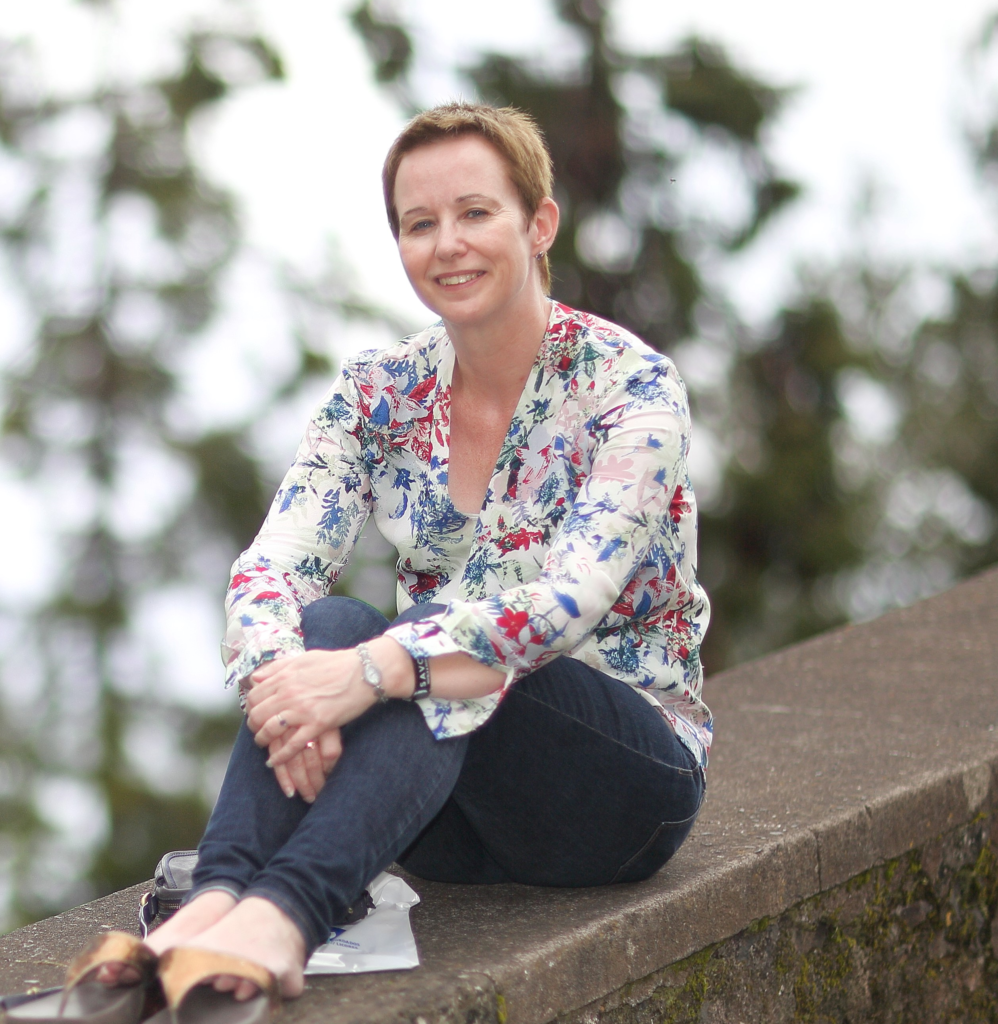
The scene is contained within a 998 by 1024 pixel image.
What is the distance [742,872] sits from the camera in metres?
2.05

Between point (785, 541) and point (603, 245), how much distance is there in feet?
8.08

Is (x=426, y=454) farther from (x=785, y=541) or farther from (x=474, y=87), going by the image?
(x=785, y=541)

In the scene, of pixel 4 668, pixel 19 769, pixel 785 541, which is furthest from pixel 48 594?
pixel 785 541

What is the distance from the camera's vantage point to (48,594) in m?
8.61

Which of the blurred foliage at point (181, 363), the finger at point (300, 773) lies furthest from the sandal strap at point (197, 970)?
the blurred foliage at point (181, 363)

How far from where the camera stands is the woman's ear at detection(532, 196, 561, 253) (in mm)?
2115

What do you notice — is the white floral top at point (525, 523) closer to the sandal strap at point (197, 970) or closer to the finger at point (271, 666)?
the finger at point (271, 666)

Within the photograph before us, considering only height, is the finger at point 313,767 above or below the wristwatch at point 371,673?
below

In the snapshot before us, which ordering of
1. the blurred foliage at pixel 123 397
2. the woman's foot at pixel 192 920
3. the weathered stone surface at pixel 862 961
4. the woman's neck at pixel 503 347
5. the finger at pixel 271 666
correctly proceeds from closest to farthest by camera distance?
the woman's foot at pixel 192 920 < the finger at pixel 271 666 < the weathered stone surface at pixel 862 961 < the woman's neck at pixel 503 347 < the blurred foliage at pixel 123 397

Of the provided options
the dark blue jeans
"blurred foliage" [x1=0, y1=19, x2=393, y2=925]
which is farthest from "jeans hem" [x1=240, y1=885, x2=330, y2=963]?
"blurred foliage" [x1=0, y1=19, x2=393, y2=925]

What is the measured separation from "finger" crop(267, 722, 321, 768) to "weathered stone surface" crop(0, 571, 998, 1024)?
0.29m

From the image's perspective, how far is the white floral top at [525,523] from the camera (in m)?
1.79

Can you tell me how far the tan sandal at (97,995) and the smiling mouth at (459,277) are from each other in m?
1.09

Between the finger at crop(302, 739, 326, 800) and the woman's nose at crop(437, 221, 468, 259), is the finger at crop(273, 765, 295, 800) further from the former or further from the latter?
the woman's nose at crop(437, 221, 468, 259)
